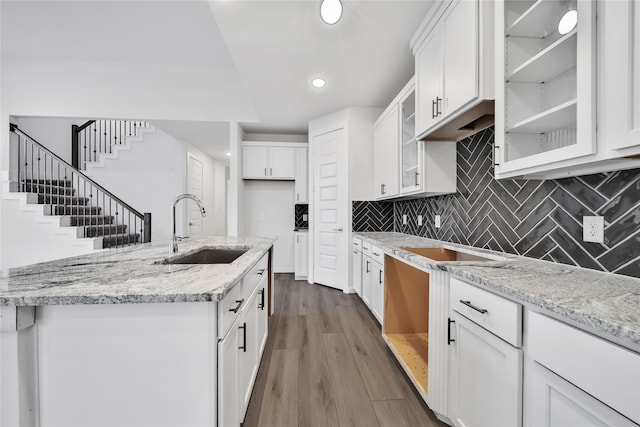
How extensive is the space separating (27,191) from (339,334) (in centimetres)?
573

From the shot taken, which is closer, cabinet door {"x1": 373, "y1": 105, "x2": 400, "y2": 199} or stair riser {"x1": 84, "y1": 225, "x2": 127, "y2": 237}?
cabinet door {"x1": 373, "y1": 105, "x2": 400, "y2": 199}

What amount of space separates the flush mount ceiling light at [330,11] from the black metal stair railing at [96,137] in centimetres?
550

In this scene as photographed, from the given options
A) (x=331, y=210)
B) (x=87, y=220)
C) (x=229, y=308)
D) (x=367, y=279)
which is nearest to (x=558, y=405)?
(x=229, y=308)

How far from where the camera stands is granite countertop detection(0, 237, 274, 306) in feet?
2.91

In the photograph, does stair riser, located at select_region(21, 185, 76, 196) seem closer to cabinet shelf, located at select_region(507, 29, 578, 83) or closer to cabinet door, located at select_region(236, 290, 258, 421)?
cabinet door, located at select_region(236, 290, 258, 421)

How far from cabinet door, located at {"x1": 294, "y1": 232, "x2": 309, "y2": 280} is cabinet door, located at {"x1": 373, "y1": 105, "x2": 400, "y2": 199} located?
5.20 feet

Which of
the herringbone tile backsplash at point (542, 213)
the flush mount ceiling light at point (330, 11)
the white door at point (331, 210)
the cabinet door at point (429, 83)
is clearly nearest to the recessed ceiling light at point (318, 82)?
the white door at point (331, 210)

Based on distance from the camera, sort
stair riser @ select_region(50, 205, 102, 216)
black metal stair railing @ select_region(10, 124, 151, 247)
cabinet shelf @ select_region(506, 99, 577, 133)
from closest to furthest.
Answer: cabinet shelf @ select_region(506, 99, 577, 133) < black metal stair railing @ select_region(10, 124, 151, 247) < stair riser @ select_region(50, 205, 102, 216)

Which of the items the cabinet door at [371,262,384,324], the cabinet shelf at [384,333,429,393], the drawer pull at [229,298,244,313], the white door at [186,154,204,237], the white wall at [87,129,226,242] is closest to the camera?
the drawer pull at [229,298,244,313]

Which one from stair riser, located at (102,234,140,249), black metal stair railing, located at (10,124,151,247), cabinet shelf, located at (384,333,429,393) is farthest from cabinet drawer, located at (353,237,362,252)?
stair riser, located at (102,234,140,249)

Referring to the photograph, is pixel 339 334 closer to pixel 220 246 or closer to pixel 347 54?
pixel 220 246

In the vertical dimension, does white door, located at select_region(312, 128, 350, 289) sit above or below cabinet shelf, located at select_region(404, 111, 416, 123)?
below

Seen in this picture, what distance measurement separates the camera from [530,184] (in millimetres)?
1615

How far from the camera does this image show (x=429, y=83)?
Result: 2025mm
